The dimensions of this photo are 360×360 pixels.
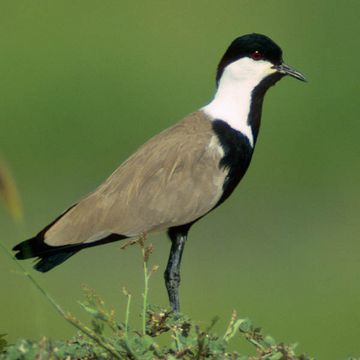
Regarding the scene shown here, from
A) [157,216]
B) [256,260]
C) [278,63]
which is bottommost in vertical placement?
[256,260]

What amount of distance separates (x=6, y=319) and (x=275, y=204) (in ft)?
11.1

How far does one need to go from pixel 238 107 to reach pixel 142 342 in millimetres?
2847

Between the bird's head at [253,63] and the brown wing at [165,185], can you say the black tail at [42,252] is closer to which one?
the brown wing at [165,185]

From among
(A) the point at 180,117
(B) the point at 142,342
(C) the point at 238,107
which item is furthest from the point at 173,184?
(A) the point at 180,117

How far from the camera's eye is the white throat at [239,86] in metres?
7.96

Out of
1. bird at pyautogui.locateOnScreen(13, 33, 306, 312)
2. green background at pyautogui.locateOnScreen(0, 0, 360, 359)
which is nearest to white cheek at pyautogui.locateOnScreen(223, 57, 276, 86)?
bird at pyautogui.locateOnScreen(13, 33, 306, 312)

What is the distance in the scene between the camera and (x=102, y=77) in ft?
49.9

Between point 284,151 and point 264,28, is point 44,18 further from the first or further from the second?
point 284,151

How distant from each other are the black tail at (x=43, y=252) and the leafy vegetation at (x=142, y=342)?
161cm

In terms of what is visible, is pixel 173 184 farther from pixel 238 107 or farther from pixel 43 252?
pixel 43 252

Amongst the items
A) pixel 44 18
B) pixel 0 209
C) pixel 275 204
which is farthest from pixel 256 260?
pixel 44 18

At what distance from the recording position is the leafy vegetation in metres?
5.15

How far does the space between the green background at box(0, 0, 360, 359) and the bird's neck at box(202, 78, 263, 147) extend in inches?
95.7

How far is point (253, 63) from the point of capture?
317 inches
